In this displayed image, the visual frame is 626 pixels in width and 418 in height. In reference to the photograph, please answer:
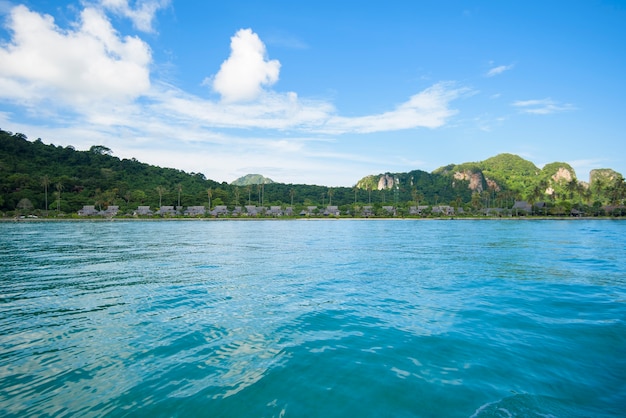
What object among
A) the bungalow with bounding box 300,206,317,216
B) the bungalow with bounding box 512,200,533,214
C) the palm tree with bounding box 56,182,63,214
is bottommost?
the bungalow with bounding box 300,206,317,216

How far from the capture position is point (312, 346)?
766cm

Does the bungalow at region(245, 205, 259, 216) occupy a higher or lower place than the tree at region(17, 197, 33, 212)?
lower

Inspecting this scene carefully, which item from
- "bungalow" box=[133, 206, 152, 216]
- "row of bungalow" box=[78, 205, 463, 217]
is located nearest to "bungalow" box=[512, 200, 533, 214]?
"row of bungalow" box=[78, 205, 463, 217]

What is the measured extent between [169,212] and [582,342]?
425 feet

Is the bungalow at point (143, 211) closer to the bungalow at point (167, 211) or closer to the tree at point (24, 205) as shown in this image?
the bungalow at point (167, 211)

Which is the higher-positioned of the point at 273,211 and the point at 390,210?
the point at 390,210

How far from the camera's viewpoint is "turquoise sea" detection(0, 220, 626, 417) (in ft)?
17.7

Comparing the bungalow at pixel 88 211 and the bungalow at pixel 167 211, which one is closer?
the bungalow at pixel 88 211

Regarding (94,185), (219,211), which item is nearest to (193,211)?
(219,211)

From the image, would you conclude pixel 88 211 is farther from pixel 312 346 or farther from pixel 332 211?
pixel 312 346

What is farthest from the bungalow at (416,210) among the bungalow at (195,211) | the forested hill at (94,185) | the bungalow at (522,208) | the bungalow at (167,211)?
the bungalow at (167,211)

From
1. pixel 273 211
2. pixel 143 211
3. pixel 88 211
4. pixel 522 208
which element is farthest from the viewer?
pixel 273 211

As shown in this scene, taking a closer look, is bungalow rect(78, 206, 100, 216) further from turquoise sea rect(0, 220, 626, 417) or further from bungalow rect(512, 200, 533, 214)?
bungalow rect(512, 200, 533, 214)

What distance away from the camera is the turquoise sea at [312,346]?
5402 millimetres
